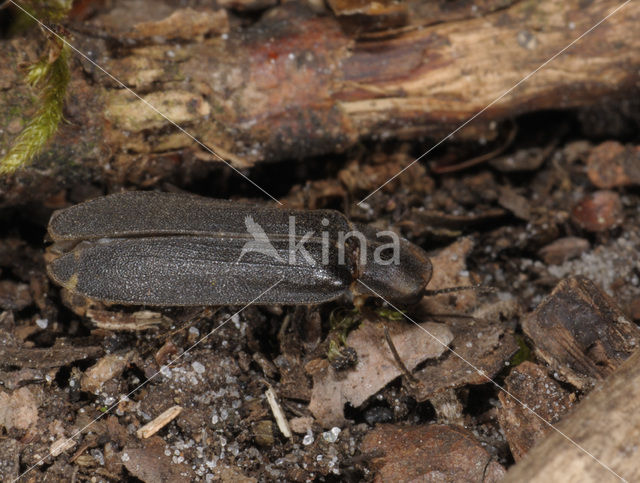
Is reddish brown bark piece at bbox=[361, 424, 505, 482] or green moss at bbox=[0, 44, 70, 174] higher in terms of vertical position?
green moss at bbox=[0, 44, 70, 174]

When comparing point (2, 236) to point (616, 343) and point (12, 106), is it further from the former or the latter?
point (616, 343)

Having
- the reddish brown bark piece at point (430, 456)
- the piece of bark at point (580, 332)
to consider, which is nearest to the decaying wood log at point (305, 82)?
the piece of bark at point (580, 332)

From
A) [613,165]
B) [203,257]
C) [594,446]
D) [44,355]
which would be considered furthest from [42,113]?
[613,165]

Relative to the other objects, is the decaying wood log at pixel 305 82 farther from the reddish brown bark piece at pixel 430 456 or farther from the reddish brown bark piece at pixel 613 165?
the reddish brown bark piece at pixel 430 456

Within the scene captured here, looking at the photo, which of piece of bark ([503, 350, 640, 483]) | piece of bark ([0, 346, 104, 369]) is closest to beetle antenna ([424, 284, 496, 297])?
piece of bark ([503, 350, 640, 483])

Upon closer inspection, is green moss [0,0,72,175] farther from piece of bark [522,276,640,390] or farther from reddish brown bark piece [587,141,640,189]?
reddish brown bark piece [587,141,640,189]
